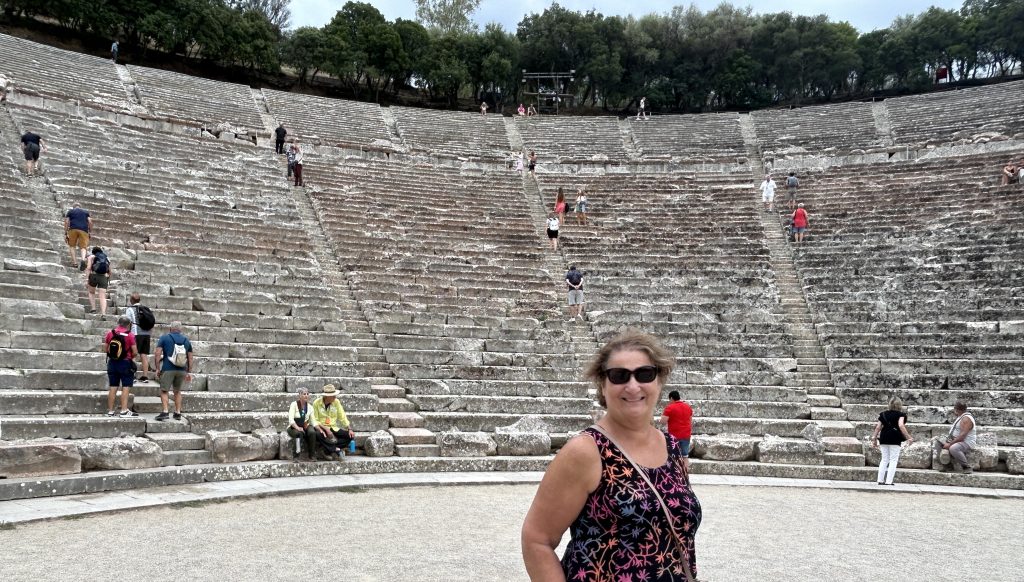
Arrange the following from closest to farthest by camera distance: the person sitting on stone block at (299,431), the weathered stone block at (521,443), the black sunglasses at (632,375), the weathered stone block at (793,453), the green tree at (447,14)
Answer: the black sunglasses at (632,375) < the person sitting on stone block at (299,431) < the weathered stone block at (521,443) < the weathered stone block at (793,453) < the green tree at (447,14)

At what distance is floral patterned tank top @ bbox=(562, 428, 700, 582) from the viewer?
226cm

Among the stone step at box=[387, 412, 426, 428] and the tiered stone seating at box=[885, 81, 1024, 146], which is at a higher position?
the tiered stone seating at box=[885, 81, 1024, 146]

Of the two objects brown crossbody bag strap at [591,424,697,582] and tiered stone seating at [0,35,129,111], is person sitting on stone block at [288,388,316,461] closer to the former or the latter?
brown crossbody bag strap at [591,424,697,582]

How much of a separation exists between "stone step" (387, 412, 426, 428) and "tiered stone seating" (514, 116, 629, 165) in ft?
54.7

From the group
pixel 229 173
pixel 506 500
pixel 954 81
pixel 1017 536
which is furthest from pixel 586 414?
pixel 954 81

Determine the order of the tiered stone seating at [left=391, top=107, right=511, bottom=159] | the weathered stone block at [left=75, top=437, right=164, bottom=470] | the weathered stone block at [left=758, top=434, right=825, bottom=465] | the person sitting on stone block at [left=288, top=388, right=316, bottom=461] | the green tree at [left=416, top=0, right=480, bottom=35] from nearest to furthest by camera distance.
Answer: the weathered stone block at [left=75, top=437, right=164, bottom=470] → the person sitting on stone block at [left=288, top=388, right=316, bottom=461] → the weathered stone block at [left=758, top=434, right=825, bottom=465] → the tiered stone seating at [left=391, top=107, right=511, bottom=159] → the green tree at [left=416, top=0, right=480, bottom=35]

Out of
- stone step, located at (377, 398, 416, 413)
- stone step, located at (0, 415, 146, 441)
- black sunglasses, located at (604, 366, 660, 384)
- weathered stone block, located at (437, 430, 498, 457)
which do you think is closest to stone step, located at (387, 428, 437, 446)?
weathered stone block, located at (437, 430, 498, 457)

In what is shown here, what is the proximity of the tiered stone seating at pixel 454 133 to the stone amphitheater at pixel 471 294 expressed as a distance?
9.30 ft

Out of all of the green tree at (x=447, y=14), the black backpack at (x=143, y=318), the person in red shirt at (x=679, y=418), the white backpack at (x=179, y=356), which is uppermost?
the green tree at (x=447, y=14)

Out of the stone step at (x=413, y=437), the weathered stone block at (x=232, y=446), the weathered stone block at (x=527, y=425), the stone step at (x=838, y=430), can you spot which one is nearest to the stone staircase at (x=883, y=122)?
the stone step at (x=838, y=430)

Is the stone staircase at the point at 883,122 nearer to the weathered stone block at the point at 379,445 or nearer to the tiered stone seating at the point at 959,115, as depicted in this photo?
the tiered stone seating at the point at 959,115

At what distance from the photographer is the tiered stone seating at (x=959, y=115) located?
24.1 meters

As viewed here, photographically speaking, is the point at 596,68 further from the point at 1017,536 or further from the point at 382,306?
the point at 1017,536

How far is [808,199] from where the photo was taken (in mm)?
21250
